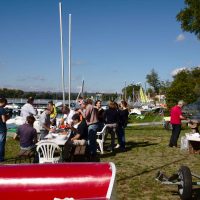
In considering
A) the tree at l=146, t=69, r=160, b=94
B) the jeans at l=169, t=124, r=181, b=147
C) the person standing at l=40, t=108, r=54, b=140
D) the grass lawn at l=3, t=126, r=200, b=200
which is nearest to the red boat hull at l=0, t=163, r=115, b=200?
the grass lawn at l=3, t=126, r=200, b=200

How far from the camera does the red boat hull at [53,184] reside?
4543 millimetres

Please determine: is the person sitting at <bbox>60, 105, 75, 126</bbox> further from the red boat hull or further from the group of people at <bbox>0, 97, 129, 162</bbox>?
the red boat hull

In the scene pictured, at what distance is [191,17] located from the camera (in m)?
27.6

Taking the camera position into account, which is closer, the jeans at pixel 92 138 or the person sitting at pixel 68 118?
the jeans at pixel 92 138

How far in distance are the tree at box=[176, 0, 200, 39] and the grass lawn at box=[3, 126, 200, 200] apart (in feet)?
42.2

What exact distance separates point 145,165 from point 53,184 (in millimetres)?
6030

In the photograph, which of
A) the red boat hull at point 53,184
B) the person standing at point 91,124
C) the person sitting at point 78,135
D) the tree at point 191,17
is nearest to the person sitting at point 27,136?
the person sitting at point 78,135

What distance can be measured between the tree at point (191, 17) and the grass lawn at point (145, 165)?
42.2ft

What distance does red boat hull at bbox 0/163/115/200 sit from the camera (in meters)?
4.54

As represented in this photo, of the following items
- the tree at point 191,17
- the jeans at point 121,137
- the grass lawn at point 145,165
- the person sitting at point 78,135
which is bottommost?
the grass lawn at point 145,165

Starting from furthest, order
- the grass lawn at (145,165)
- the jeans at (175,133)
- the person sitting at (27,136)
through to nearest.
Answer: the jeans at (175,133)
the person sitting at (27,136)
the grass lawn at (145,165)

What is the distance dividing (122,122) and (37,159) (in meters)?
4.94

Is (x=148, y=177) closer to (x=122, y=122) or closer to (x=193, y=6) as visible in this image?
(x=122, y=122)

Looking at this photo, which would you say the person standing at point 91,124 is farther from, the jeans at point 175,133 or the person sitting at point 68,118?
the jeans at point 175,133
